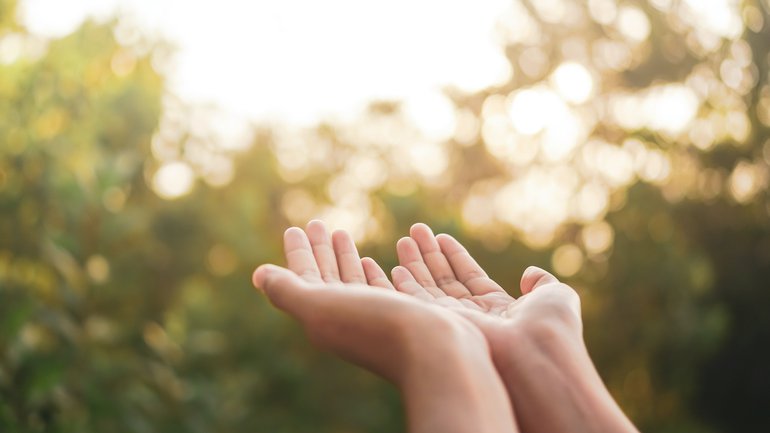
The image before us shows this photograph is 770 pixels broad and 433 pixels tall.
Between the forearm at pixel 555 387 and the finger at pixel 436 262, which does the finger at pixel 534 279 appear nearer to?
the finger at pixel 436 262

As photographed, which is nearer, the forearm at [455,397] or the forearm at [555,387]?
the forearm at [455,397]

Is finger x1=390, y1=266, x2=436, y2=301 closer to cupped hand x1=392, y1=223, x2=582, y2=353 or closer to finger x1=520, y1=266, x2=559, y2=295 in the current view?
cupped hand x1=392, y1=223, x2=582, y2=353

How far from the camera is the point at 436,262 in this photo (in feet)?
6.37

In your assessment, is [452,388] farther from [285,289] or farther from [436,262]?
[436,262]

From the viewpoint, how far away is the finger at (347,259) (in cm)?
174

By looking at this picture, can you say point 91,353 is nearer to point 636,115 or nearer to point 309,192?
point 309,192

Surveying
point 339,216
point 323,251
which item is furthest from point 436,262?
point 339,216

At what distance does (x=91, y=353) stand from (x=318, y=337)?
248 cm

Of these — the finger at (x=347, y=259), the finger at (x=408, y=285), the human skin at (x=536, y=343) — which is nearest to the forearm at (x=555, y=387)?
the human skin at (x=536, y=343)

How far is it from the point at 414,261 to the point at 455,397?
67 centimetres

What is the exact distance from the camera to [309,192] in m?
11.5

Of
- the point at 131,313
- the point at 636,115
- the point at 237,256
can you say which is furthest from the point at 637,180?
the point at 131,313

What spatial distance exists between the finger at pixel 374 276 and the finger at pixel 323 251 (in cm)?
8

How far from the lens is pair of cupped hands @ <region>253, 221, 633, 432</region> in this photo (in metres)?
1.31
